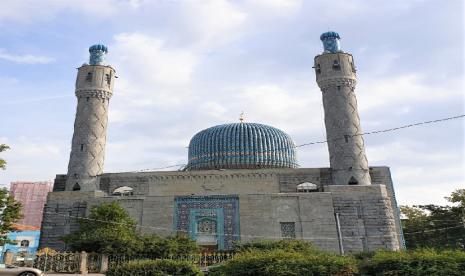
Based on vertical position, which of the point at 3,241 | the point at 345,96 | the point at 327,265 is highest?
the point at 345,96

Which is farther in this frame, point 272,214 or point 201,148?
point 201,148

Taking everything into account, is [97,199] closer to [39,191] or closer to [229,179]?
[229,179]

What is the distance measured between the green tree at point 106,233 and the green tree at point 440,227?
18.4m

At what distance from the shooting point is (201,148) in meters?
31.0

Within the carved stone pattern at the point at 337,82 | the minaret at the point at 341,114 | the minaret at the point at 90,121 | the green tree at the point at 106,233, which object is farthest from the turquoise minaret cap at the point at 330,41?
the green tree at the point at 106,233

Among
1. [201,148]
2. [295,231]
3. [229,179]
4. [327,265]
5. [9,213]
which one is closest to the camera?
[327,265]

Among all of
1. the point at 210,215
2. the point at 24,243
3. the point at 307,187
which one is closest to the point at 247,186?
the point at 210,215

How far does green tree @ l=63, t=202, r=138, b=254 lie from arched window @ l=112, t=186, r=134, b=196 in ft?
12.7

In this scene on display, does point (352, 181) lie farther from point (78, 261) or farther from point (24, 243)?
point (24, 243)

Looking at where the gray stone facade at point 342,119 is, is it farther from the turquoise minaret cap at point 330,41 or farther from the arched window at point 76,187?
the arched window at point 76,187

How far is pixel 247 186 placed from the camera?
1025 inches

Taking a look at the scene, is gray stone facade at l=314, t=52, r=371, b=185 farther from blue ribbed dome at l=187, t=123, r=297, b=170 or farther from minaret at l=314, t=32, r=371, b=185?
blue ribbed dome at l=187, t=123, r=297, b=170

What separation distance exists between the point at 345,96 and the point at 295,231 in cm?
1044

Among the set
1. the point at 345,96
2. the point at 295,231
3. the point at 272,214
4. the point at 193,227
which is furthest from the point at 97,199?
the point at 345,96
